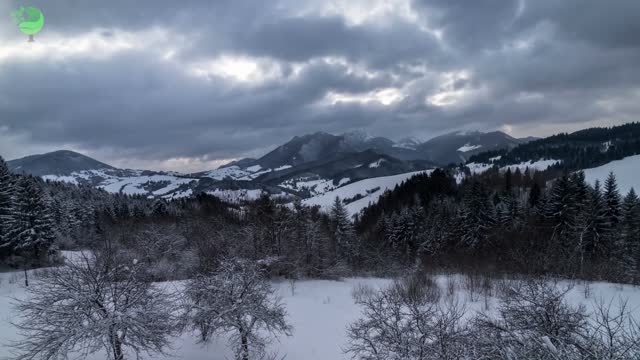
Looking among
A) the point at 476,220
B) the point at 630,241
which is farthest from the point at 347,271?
the point at 630,241

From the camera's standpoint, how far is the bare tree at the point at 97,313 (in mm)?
11906

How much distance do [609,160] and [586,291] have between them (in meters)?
225

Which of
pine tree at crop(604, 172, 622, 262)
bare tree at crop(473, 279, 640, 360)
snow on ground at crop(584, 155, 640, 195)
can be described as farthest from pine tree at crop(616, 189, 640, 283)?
snow on ground at crop(584, 155, 640, 195)

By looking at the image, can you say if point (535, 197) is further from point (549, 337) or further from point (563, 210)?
point (549, 337)

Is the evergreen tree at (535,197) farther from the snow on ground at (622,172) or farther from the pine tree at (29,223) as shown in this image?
the snow on ground at (622,172)

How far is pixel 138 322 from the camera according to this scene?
12.7 metres

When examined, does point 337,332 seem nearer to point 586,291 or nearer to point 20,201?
point 586,291

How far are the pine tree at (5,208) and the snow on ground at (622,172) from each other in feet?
→ 641

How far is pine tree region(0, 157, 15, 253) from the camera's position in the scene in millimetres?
43106

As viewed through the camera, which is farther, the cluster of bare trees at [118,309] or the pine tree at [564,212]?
the pine tree at [564,212]

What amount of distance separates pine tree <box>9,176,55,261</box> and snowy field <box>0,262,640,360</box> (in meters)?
5.05

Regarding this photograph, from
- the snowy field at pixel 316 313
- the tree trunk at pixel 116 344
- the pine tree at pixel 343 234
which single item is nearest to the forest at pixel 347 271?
the tree trunk at pixel 116 344

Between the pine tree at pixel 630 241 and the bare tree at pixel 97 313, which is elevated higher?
the bare tree at pixel 97 313

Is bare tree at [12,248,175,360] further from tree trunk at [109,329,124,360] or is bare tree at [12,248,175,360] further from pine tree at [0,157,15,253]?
pine tree at [0,157,15,253]
